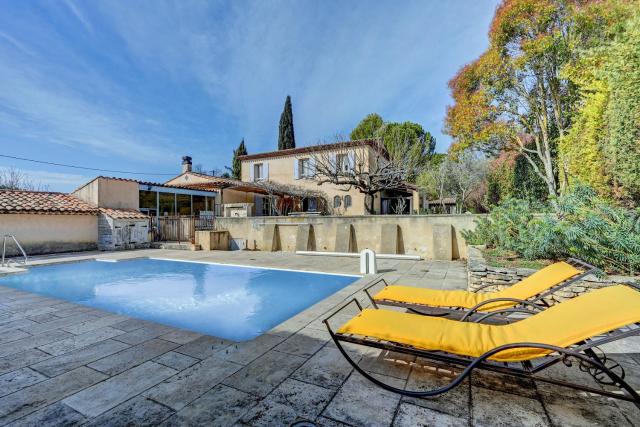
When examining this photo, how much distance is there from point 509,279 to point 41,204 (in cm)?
1834

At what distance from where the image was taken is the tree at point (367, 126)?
1162 inches

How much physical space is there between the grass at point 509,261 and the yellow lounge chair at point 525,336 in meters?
3.17

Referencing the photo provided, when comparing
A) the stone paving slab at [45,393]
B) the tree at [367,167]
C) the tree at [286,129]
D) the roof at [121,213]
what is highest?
the tree at [286,129]

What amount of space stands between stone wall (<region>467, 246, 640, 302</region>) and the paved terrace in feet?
5.10

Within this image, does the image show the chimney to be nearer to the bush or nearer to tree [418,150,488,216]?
tree [418,150,488,216]

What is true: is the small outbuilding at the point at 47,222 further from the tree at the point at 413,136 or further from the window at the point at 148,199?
the tree at the point at 413,136

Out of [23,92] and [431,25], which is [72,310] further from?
[23,92]

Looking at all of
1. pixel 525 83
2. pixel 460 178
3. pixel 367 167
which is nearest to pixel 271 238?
pixel 367 167

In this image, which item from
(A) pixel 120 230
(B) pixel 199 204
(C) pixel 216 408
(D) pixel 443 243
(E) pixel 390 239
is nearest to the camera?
(C) pixel 216 408

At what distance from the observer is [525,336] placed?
252 cm

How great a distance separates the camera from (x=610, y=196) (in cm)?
780

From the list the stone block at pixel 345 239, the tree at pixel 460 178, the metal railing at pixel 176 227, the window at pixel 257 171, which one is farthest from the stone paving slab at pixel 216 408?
the window at pixel 257 171

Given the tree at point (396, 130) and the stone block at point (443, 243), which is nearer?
the stone block at point (443, 243)

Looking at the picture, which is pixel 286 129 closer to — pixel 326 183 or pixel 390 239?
pixel 326 183
